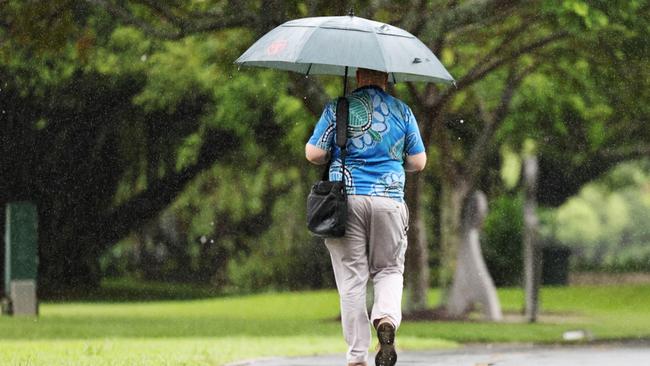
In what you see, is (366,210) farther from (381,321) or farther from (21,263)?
(21,263)

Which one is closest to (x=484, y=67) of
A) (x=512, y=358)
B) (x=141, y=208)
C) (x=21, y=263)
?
(x=21, y=263)

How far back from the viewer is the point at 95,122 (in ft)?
101

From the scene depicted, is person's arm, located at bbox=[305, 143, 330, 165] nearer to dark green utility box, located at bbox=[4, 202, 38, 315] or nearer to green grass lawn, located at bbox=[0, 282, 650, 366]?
green grass lawn, located at bbox=[0, 282, 650, 366]

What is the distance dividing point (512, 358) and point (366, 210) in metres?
4.75

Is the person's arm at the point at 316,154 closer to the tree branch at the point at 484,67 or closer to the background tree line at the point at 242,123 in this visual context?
the background tree line at the point at 242,123

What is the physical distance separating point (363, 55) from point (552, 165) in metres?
26.5

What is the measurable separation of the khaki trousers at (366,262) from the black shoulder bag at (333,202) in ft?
0.30

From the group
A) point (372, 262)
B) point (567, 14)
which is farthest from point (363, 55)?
point (567, 14)

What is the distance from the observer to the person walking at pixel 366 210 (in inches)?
311

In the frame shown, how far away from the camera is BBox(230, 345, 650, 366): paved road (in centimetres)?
1152

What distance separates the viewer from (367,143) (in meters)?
7.99

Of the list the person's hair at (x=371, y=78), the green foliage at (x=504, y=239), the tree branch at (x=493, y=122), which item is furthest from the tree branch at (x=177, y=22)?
the green foliage at (x=504, y=239)

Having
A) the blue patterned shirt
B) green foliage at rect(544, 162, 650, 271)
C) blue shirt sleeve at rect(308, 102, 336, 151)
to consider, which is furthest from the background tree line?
blue shirt sleeve at rect(308, 102, 336, 151)

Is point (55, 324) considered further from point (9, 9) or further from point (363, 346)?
point (363, 346)
